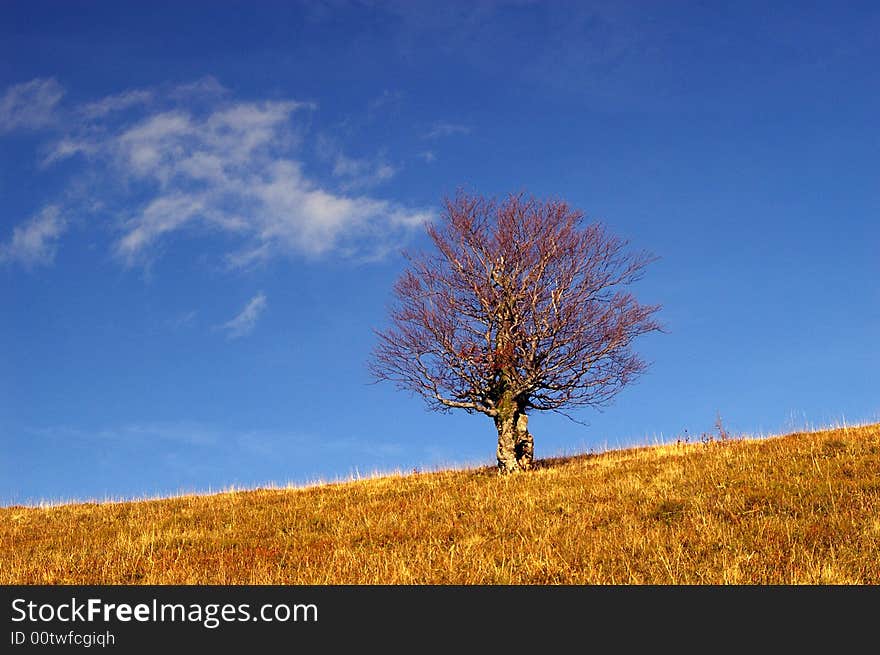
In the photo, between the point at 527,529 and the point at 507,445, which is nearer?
the point at 527,529

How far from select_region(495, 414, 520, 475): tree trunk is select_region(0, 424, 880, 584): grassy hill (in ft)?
4.25

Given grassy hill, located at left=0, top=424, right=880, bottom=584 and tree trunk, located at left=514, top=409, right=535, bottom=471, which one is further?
tree trunk, located at left=514, top=409, right=535, bottom=471

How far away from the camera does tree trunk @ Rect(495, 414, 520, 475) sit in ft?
81.2

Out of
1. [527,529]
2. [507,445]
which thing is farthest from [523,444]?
[527,529]

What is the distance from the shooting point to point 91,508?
24125 millimetres

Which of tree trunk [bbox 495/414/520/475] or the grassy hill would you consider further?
tree trunk [bbox 495/414/520/475]

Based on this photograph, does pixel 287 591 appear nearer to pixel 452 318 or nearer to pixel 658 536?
pixel 658 536

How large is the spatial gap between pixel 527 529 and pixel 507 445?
10.2 metres

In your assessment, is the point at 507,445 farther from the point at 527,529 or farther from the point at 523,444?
the point at 527,529

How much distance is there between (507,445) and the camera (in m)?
25.0

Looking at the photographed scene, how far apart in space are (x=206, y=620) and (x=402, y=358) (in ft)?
58.0

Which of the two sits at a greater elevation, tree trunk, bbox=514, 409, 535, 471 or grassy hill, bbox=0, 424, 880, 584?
tree trunk, bbox=514, 409, 535, 471

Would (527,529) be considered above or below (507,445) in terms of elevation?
below

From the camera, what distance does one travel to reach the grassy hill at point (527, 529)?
1163 centimetres
